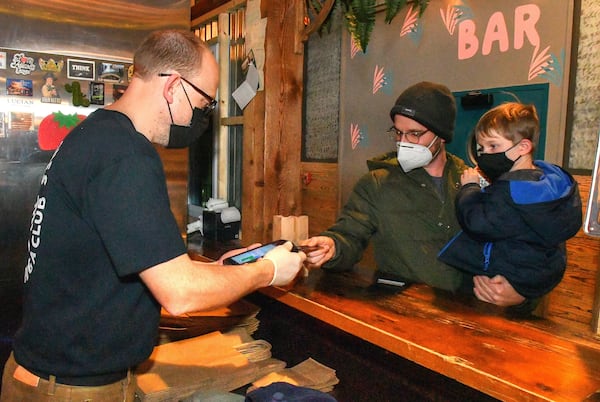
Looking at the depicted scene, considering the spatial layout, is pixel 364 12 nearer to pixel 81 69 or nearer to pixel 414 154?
pixel 414 154

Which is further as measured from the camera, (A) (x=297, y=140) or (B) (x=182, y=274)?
(A) (x=297, y=140)

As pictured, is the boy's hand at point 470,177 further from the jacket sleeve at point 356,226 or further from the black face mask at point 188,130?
the black face mask at point 188,130

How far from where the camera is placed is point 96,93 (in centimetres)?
271

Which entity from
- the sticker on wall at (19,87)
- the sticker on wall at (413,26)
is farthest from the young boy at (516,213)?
the sticker on wall at (19,87)

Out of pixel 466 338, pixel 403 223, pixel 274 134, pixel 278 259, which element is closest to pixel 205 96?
pixel 278 259

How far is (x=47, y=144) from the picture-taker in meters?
2.57

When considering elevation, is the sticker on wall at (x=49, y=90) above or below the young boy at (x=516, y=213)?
above

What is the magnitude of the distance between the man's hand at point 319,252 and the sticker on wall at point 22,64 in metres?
1.74

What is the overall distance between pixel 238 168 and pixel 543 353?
3.37 metres

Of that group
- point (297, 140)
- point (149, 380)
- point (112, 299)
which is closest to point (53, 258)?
point (112, 299)

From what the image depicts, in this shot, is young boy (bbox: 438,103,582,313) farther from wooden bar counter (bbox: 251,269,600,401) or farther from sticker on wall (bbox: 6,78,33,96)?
sticker on wall (bbox: 6,78,33,96)

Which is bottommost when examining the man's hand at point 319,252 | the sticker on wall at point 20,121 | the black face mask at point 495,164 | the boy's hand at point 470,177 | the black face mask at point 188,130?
the man's hand at point 319,252

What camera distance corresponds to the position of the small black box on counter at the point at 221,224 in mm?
3340

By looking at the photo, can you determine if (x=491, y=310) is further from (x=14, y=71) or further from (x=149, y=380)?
(x=14, y=71)
